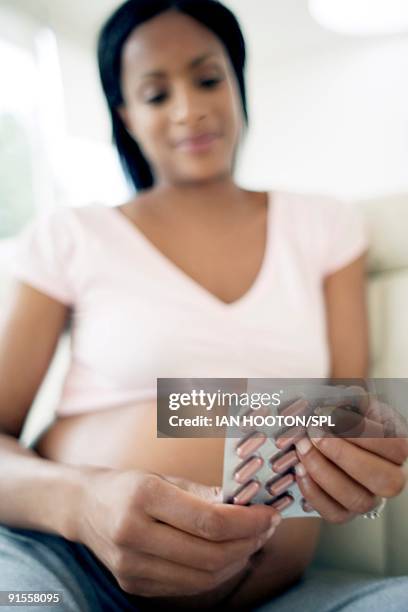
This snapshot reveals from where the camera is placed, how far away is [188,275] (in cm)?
45

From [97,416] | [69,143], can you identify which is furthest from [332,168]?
[97,416]

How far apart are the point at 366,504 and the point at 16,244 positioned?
0.36 meters

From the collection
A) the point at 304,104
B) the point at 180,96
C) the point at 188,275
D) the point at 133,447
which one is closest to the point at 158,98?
the point at 180,96

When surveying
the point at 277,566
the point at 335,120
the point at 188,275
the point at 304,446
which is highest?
the point at 335,120

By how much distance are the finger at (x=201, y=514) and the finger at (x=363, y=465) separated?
0.16 feet

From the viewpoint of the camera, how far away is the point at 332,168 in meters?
0.96

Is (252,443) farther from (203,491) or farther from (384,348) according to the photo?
(384,348)

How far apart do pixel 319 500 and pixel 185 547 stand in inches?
3.2

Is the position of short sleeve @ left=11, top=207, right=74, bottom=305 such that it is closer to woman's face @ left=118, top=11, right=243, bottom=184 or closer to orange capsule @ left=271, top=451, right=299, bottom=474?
woman's face @ left=118, top=11, right=243, bottom=184

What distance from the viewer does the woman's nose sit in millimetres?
459

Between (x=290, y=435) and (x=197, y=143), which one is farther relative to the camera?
(x=197, y=143)

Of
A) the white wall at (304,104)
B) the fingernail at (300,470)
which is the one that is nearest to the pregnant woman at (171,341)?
the fingernail at (300,470)

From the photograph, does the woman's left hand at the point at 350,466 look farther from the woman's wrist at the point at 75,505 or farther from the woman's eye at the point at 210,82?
the woman's eye at the point at 210,82

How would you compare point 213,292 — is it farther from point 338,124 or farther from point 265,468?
point 338,124
